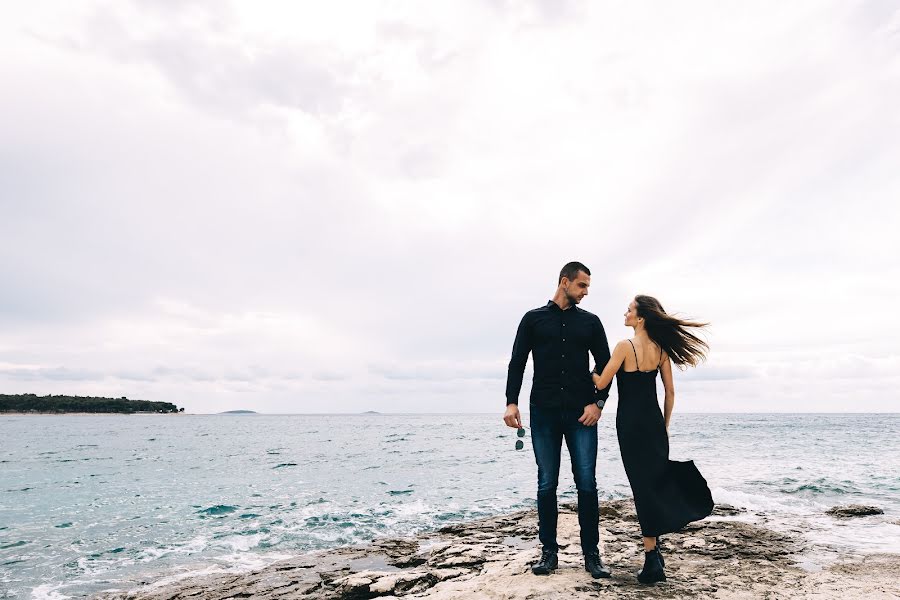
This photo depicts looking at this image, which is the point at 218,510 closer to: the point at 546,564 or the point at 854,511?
the point at 546,564

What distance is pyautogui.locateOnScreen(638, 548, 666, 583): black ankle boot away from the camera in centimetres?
514

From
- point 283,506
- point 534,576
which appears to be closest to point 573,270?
point 534,576

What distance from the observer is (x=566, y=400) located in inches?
205

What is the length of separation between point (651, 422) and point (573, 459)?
33.5 inches

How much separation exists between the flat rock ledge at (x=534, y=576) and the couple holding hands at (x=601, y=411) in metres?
0.51

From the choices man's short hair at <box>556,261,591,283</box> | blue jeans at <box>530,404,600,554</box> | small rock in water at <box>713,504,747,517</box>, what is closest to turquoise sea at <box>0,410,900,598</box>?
small rock in water at <box>713,504,747,517</box>

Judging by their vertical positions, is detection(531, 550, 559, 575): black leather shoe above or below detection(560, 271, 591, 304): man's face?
below

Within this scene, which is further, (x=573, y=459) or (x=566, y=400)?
(x=573, y=459)

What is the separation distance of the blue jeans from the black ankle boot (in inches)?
19.4

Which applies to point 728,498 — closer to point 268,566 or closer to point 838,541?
point 838,541

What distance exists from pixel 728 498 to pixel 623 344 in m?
10.4

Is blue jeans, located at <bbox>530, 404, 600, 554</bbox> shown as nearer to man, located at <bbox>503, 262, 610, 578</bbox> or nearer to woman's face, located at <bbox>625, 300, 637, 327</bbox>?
man, located at <bbox>503, 262, 610, 578</bbox>

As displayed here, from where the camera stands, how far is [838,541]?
314 inches

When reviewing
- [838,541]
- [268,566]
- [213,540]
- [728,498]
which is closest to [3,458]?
[213,540]
